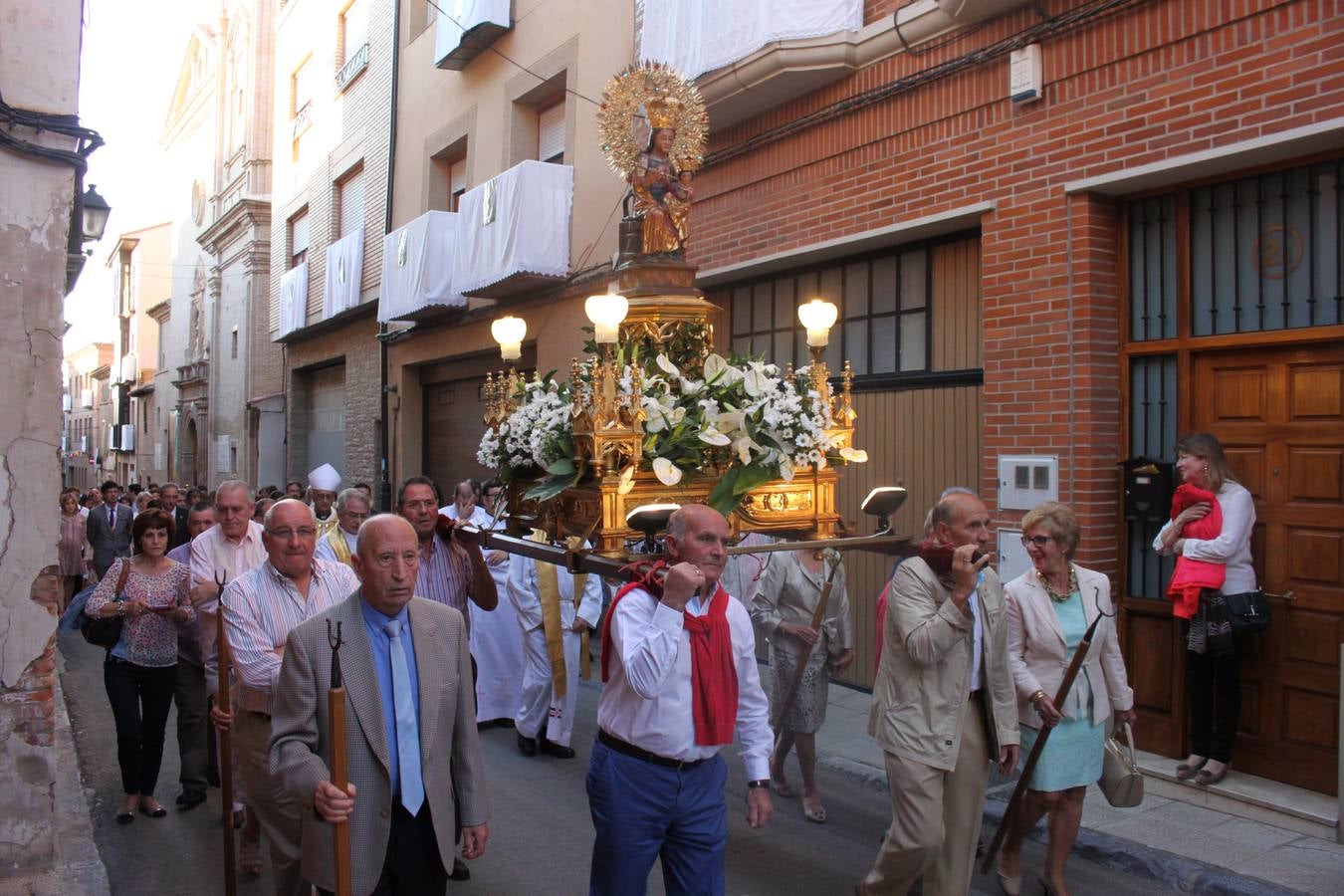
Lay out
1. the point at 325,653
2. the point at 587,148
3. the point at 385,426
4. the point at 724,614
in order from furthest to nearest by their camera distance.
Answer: the point at 385,426, the point at 587,148, the point at 724,614, the point at 325,653

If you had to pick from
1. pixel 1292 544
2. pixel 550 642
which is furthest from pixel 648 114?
pixel 1292 544

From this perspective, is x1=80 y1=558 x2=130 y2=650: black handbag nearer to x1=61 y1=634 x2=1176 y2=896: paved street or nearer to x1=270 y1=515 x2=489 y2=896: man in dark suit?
x1=61 y1=634 x2=1176 y2=896: paved street

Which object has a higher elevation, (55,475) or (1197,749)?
(55,475)

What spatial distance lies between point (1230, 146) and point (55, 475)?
6.53 meters

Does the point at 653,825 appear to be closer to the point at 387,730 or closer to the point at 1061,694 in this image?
the point at 387,730

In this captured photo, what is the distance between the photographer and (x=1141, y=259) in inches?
277

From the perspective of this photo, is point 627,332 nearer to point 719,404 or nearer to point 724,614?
point 719,404

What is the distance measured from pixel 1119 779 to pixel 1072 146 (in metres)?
4.12

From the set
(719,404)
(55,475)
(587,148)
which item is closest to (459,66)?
(587,148)

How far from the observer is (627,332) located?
4969mm

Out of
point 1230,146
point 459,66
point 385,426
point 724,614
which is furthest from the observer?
point 385,426

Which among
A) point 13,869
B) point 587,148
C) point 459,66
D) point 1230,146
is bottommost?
point 13,869

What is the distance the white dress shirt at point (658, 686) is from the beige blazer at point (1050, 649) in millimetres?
1479

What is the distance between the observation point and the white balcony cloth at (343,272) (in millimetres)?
19250
